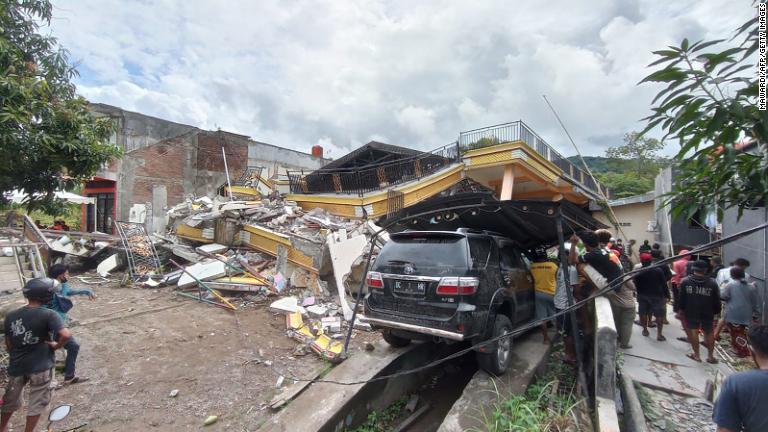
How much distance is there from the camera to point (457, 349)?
527cm

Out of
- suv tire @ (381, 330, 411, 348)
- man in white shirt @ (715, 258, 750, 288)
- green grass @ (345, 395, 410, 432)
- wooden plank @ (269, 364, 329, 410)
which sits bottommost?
green grass @ (345, 395, 410, 432)

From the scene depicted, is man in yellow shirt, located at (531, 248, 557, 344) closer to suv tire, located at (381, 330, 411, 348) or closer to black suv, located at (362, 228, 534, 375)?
black suv, located at (362, 228, 534, 375)

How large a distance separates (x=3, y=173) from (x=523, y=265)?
706 centimetres

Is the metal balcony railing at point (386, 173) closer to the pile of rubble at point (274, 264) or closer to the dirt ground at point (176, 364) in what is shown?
the pile of rubble at point (274, 264)

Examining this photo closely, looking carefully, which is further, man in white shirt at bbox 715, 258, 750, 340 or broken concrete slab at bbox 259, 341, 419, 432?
man in white shirt at bbox 715, 258, 750, 340

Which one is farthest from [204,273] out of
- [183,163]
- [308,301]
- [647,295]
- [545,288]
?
[183,163]

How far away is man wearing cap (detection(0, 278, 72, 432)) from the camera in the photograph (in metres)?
3.33

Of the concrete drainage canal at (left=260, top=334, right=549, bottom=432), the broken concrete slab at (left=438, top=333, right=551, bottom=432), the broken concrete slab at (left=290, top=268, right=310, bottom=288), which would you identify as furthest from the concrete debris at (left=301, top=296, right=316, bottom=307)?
the broken concrete slab at (left=438, top=333, right=551, bottom=432)

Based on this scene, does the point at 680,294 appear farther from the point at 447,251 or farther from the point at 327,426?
the point at 327,426

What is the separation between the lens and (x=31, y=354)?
336 centimetres

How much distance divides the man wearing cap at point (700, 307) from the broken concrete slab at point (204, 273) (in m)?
9.54

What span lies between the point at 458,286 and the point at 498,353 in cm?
107

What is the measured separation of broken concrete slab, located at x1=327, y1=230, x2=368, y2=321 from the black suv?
331 cm

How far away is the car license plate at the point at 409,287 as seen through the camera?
162 inches
